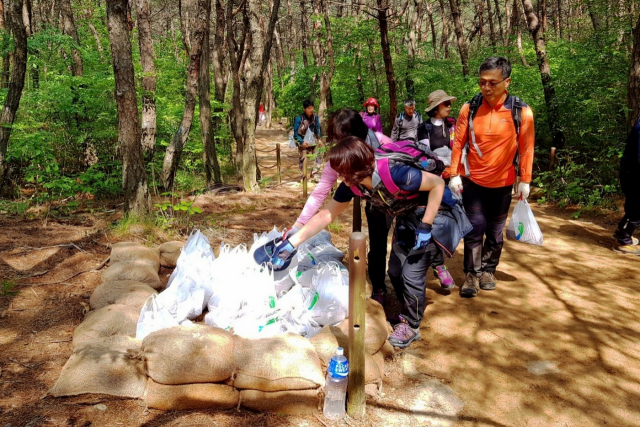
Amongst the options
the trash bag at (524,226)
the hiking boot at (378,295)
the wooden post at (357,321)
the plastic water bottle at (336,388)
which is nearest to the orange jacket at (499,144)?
the trash bag at (524,226)

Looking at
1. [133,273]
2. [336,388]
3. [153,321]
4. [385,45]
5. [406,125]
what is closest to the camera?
[336,388]

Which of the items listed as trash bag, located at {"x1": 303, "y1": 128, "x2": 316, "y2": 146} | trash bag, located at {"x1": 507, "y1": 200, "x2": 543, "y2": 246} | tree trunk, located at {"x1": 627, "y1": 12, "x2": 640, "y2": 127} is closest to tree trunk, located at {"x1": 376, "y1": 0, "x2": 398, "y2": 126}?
trash bag, located at {"x1": 303, "y1": 128, "x2": 316, "y2": 146}

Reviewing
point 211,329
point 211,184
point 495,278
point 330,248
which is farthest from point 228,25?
point 211,329

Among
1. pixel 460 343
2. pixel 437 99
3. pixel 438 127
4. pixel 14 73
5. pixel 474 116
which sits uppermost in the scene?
pixel 14 73

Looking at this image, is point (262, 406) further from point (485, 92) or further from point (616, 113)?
point (616, 113)

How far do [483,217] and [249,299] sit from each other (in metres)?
2.16

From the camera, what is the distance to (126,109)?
4.95 m

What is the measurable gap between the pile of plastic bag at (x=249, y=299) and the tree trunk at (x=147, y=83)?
15.5ft

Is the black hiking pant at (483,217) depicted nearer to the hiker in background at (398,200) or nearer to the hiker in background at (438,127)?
the hiker in background at (398,200)

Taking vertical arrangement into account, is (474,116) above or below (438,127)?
above

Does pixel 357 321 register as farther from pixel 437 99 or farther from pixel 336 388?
pixel 437 99

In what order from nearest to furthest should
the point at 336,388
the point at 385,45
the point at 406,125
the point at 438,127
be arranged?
the point at 336,388, the point at 438,127, the point at 406,125, the point at 385,45

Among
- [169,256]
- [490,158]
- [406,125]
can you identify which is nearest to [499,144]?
[490,158]

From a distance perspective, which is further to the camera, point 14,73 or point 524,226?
point 14,73
